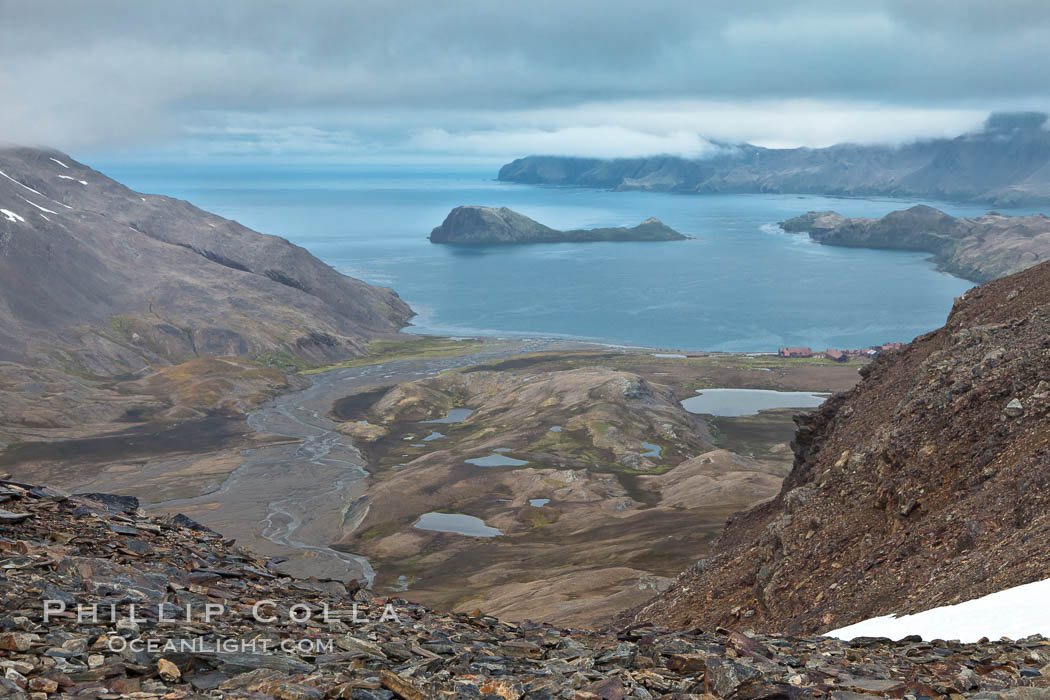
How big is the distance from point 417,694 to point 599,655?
425 cm

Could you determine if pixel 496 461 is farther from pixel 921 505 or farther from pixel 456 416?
pixel 921 505

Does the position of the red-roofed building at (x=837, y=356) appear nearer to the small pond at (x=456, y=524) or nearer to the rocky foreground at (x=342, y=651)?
the small pond at (x=456, y=524)

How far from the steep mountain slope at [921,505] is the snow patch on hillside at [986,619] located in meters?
1.37

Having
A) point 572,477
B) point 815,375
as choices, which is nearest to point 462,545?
point 572,477

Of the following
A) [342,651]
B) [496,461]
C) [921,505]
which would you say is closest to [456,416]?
[496,461]

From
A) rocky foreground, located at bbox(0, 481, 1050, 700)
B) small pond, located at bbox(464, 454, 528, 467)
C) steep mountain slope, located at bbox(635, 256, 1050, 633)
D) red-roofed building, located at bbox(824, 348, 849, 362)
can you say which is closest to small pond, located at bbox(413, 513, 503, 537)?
small pond, located at bbox(464, 454, 528, 467)

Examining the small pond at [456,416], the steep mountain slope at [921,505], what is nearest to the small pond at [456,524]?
the steep mountain slope at [921,505]

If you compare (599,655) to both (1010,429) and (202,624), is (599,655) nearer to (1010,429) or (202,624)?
(202,624)

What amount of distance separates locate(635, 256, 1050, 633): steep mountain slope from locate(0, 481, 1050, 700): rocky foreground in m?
7.80

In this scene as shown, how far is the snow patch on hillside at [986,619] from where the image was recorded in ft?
61.7

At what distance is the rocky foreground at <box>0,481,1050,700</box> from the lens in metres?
14.3

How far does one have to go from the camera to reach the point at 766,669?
15.7m

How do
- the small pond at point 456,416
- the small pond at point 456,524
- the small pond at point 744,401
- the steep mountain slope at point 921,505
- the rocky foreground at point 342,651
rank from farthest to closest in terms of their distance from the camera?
the small pond at point 456,416 → the small pond at point 744,401 → the small pond at point 456,524 → the steep mountain slope at point 921,505 → the rocky foreground at point 342,651

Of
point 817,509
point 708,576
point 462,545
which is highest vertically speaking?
point 817,509
